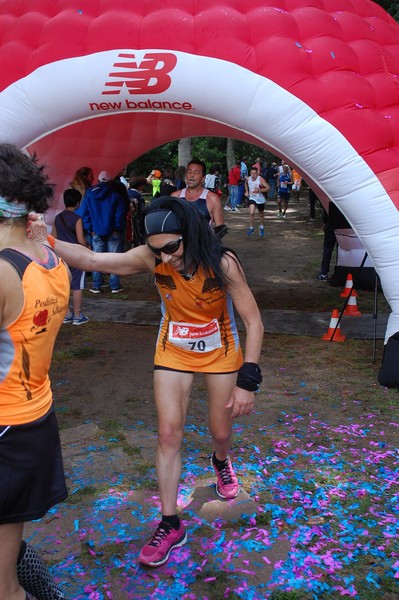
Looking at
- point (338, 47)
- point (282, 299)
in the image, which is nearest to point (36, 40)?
point (338, 47)

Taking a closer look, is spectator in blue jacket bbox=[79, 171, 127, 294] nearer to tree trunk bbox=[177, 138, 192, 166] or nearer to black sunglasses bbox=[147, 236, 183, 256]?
black sunglasses bbox=[147, 236, 183, 256]

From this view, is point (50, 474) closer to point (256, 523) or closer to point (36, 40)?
point (256, 523)

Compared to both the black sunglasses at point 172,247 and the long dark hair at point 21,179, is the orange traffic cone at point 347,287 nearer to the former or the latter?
the black sunglasses at point 172,247

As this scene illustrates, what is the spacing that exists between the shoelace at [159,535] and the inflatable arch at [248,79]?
3.21 m

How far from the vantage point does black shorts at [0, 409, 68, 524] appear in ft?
6.83

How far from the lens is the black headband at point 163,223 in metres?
3.04

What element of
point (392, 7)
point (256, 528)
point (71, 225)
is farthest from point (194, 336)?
point (392, 7)

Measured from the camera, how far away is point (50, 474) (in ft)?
7.47

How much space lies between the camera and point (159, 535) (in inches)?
127

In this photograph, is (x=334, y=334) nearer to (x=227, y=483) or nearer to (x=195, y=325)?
(x=227, y=483)

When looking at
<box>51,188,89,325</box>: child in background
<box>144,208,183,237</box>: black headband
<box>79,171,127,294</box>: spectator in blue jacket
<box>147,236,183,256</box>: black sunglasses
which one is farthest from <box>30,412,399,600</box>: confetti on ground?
<box>79,171,127,294</box>: spectator in blue jacket

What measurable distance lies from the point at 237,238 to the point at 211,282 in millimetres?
12788

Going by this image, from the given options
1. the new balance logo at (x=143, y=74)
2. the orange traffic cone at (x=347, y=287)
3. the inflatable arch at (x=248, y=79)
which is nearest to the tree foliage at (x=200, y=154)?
the orange traffic cone at (x=347, y=287)

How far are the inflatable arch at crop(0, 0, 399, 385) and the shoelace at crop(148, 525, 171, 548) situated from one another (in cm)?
321
